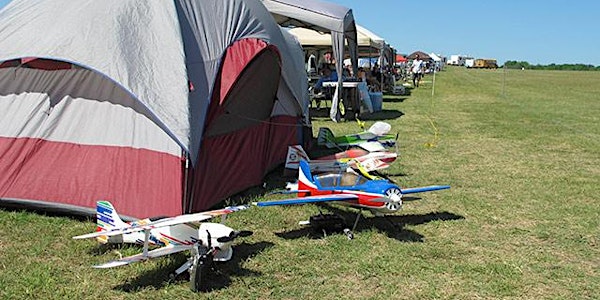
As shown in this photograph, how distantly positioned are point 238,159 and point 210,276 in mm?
2365

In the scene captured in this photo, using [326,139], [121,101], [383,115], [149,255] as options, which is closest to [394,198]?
[149,255]

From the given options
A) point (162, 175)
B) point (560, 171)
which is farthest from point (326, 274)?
point (560, 171)

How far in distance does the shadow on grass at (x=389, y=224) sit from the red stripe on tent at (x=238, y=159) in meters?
0.94

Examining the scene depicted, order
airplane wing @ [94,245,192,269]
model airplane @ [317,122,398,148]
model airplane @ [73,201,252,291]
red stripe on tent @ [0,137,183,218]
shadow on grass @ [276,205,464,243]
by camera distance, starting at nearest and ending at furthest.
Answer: airplane wing @ [94,245,192,269]
model airplane @ [73,201,252,291]
red stripe on tent @ [0,137,183,218]
shadow on grass @ [276,205,464,243]
model airplane @ [317,122,398,148]

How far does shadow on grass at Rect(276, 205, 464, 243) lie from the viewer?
211 inches

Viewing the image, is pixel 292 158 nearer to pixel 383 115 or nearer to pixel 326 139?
pixel 326 139

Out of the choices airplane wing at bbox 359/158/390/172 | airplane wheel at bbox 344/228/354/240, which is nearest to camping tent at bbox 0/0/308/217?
airplane wheel at bbox 344/228/354/240

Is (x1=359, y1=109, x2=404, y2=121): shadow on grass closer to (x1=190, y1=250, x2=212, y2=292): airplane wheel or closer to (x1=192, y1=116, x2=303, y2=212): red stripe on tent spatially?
(x1=192, y1=116, x2=303, y2=212): red stripe on tent

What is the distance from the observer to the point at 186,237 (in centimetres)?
423

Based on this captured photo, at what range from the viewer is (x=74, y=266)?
176 inches

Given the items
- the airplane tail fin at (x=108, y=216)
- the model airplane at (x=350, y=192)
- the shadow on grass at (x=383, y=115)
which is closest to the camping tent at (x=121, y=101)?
the airplane tail fin at (x=108, y=216)

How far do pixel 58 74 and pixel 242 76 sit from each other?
6.25ft

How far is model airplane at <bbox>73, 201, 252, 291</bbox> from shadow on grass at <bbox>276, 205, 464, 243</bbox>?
123 centimetres

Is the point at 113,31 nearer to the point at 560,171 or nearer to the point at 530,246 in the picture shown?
the point at 530,246
